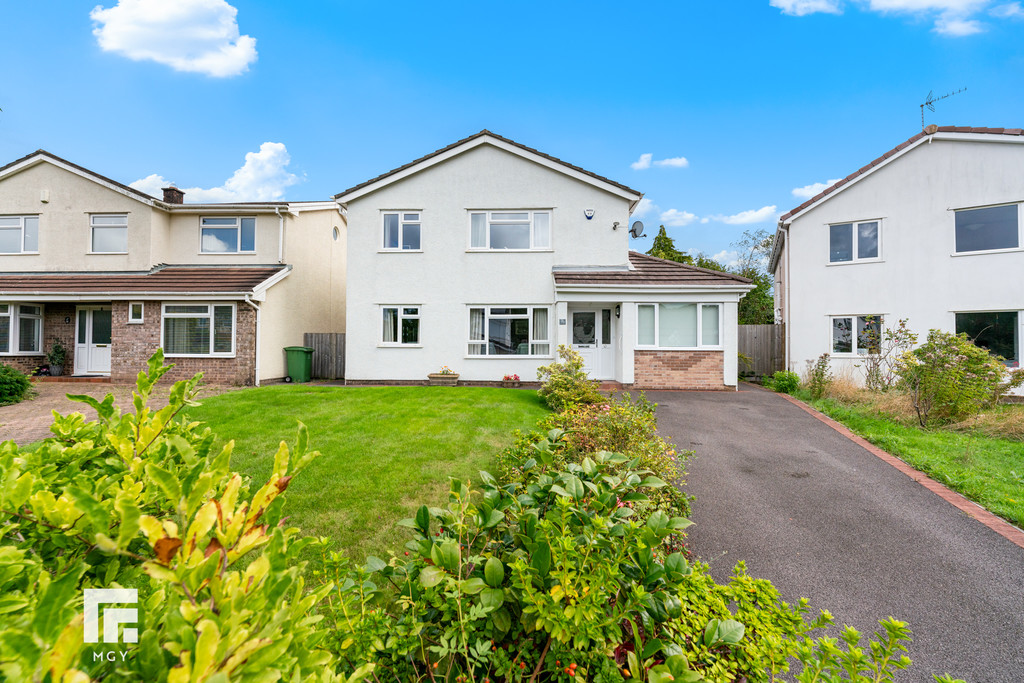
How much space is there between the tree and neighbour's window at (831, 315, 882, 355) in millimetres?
14303

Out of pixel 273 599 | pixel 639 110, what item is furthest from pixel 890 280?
pixel 273 599

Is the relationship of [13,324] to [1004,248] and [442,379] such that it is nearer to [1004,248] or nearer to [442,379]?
[442,379]

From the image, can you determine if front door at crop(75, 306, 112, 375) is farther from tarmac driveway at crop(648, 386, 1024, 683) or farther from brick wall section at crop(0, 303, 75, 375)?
tarmac driveway at crop(648, 386, 1024, 683)

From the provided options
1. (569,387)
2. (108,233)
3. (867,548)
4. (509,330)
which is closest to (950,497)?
(867,548)

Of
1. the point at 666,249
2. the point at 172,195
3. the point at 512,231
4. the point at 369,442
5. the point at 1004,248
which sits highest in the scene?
the point at 666,249

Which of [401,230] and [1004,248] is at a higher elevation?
[401,230]

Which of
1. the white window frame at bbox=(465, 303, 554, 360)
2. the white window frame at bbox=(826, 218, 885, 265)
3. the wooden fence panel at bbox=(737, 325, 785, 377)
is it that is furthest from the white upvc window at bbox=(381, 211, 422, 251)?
the white window frame at bbox=(826, 218, 885, 265)

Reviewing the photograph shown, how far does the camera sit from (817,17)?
15.2 metres

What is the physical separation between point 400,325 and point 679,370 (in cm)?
970

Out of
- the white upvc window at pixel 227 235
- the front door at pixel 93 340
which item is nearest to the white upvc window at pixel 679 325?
the white upvc window at pixel 227 235

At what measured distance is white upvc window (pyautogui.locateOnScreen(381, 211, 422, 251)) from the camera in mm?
15516

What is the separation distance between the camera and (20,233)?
17312mm

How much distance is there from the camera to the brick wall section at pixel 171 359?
14891mm

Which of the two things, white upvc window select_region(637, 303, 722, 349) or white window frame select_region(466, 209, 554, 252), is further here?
white window frame select_region(466, 209, 554, 252)
